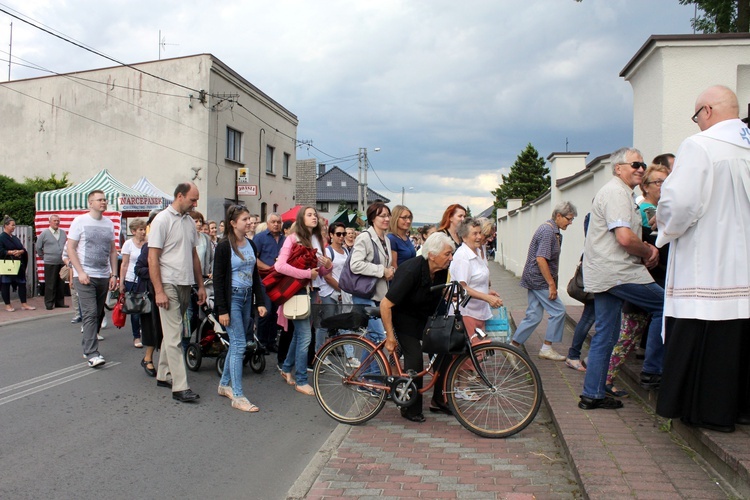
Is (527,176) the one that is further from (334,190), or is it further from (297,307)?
(297,307)

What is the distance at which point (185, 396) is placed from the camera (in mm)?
6180

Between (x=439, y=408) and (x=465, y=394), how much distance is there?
774 millimetres

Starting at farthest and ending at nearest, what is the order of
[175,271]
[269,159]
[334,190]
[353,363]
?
[334,190] → [269,159] → [175,271] → [353,363]

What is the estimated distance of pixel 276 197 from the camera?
34312 millimetres

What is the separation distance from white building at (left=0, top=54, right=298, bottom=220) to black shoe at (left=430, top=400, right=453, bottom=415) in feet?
70.3

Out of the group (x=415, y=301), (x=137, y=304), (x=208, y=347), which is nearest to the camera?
(x=415, y=301)

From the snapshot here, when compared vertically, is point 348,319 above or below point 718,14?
below

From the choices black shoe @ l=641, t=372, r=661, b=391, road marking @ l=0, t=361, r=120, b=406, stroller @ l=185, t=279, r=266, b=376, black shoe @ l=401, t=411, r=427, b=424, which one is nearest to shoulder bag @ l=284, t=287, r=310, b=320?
stroller @ l=185, t=279, r=266, b=376

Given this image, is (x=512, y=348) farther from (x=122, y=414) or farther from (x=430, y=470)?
(x=122, y=414)

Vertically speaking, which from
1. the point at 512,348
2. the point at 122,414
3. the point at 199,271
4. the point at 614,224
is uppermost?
the point at 614,224

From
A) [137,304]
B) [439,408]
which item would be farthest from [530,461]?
[137,304]

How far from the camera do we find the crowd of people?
146 inches

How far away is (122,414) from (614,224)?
183 inches

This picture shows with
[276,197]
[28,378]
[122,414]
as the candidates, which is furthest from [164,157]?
[122,414]
